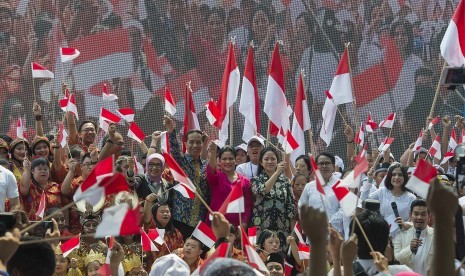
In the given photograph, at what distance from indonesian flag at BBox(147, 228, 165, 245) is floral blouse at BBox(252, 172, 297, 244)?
37.7 inches

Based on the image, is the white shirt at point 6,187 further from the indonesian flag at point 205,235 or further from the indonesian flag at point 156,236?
the indonesian flag at point 205,235

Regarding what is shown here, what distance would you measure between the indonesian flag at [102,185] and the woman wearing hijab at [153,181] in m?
3.10

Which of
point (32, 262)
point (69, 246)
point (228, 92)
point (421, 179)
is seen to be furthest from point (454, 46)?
point (32, 262)

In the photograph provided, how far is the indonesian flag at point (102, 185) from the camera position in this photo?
153 inches

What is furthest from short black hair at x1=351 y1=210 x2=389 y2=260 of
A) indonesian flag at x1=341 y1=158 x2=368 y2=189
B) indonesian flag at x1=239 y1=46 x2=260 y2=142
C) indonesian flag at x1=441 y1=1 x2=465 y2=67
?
indonesian flag at x1=239 y1=46 x2=260 y2=142

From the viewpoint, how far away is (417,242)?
6.89 metres

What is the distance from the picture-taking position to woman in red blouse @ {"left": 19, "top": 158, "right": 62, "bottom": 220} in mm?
7969

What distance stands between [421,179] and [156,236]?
3.17 metres

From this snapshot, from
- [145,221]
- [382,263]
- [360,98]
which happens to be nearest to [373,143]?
[360,98]

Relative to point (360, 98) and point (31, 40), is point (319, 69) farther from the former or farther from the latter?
point (31, 40)

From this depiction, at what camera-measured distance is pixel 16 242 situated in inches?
133

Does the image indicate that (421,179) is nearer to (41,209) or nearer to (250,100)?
(41,209)

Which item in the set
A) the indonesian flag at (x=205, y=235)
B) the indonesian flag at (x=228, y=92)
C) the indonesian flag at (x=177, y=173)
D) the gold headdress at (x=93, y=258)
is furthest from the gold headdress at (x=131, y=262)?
the indonesian flag at (x=228, y=92)

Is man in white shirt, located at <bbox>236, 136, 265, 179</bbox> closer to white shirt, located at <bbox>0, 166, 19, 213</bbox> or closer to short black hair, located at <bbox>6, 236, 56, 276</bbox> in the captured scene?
white shirt, located at <bbox>0, 166, 19, 213</bbox>
